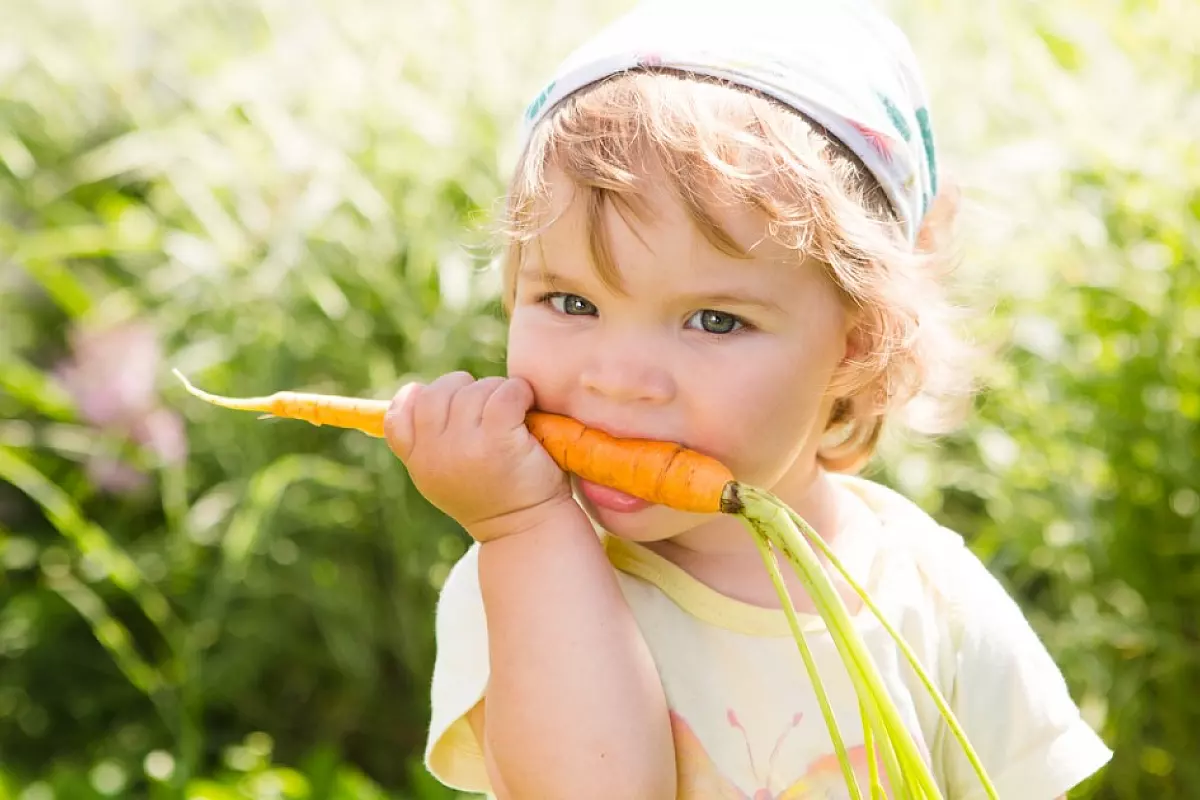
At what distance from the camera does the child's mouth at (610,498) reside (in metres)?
1.55

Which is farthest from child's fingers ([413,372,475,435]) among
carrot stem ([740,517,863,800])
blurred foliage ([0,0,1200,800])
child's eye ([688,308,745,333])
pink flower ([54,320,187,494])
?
pink flower ([54,320,187,494])

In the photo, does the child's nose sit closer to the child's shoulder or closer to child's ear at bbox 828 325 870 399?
child's ear at bbox 828 325 870 399

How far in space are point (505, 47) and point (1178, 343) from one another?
1.93 m

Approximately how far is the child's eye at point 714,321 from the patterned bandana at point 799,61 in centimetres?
23

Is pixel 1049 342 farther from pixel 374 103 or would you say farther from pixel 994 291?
pixel 374 103

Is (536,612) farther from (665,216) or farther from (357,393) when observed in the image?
(357,393)

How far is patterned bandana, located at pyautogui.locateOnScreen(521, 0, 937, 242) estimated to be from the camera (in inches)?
58.5

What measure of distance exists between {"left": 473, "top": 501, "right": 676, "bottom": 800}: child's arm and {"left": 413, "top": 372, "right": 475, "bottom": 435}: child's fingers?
0.14m

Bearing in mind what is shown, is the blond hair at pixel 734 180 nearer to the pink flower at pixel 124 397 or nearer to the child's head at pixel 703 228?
the child's head at pixel 703 228

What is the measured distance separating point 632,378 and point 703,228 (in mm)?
171

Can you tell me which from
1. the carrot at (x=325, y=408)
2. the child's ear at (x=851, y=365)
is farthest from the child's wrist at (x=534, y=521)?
the child's ear at (x=851, y=365)

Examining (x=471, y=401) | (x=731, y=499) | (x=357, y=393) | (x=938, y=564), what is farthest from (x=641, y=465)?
(x=357, y=393)

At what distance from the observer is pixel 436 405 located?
1.51 m

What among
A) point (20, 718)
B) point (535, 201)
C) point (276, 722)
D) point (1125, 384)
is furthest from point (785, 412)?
point (20, 718)
